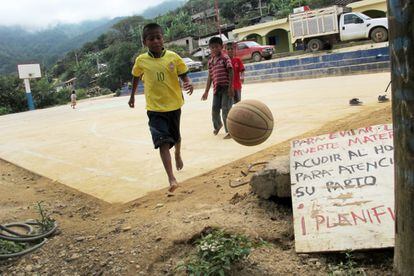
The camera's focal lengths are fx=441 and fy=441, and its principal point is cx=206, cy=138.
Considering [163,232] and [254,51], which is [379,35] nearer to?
[254,51]

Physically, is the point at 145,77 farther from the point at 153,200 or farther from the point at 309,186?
the point at 309,186

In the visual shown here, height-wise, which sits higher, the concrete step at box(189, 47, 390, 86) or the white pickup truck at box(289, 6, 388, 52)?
the white pickup truck at box(289, 6, 388, 52)

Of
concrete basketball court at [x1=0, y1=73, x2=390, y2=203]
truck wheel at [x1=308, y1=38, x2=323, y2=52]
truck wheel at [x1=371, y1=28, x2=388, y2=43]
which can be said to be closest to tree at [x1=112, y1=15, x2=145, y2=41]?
truck wheel at [x1=308, y1=38, x2=323, y2=52]

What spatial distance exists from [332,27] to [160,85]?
22177 millimetres

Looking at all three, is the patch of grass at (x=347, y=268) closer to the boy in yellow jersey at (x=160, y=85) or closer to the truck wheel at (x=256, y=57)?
the boy in yellow jersey at (x=160, y=85)

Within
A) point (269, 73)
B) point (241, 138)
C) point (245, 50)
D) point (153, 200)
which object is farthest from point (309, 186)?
point (245, 50)

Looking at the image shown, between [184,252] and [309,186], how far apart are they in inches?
42.2

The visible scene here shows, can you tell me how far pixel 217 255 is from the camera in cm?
263

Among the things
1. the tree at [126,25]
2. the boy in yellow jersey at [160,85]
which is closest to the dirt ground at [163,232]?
the boy in yellow jersey at [160,85]

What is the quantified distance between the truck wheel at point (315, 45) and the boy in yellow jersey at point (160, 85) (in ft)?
74.2

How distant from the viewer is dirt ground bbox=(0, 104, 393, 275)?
2.73m

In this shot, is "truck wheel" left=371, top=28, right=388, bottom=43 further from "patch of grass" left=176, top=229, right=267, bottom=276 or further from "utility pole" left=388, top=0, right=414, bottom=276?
"utility pole" left=388, top=0, right=414, bottom=276

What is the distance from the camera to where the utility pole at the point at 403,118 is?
1789 millimetres

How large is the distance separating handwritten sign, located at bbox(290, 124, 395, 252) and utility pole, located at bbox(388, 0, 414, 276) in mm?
597
